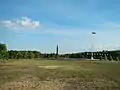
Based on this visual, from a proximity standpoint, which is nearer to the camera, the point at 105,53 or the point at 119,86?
the point at 119,86

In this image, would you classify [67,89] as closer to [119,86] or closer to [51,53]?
[119,86]

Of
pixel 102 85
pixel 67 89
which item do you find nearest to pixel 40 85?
pixel 67 89

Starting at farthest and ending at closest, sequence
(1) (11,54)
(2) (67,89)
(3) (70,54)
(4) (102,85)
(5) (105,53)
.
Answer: (3) (70,54) < (1) (11,54) < (5) (105,53) < (4) (102,85) < (2) (67,89)

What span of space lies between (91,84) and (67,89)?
12.6ft

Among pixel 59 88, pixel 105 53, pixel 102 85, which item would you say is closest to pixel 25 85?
pixel 59 88

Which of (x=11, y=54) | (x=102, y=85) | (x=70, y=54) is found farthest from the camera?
(x=70, y=54)

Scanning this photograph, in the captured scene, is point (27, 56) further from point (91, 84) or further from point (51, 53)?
point (91, 84)

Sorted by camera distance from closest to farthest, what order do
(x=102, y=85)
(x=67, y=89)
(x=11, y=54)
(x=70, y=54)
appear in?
(x=67, y=89), (x=102, y=85), (x=11, y=54), (x=70, y=54)

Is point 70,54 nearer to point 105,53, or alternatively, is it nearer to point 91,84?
point 105,53

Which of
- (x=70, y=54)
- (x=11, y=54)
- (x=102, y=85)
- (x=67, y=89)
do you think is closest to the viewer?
(x=67, y=89)

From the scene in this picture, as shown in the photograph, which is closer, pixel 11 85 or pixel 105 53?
pixel 11 85

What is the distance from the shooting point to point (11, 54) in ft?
513

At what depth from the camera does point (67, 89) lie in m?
27.6

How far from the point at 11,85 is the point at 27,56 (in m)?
133
